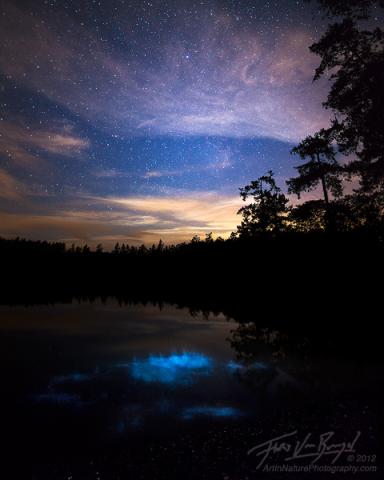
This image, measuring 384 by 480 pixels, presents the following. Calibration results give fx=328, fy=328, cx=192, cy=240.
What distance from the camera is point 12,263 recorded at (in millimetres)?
64125

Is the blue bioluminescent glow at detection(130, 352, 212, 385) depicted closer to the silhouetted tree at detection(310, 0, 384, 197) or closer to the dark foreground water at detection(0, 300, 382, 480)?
the dark foreground water at detection(0, 300, 382, 480)

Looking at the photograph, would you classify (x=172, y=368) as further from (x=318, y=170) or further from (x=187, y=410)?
(x=318, y=170)

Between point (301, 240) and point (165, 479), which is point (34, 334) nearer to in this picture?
point (165, 479)

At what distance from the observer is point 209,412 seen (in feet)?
20.4

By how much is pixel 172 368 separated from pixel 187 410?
2.96 metres

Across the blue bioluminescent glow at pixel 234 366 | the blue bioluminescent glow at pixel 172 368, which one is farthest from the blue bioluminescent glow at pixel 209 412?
the blue bioluminescent glow at pixel 234 366

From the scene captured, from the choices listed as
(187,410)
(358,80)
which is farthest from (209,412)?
(358,80)

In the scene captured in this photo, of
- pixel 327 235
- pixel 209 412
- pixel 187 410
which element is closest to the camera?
pixel 209 412

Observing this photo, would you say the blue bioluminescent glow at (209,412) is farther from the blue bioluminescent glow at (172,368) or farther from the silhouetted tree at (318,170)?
the silhouetted tree at (318,170)

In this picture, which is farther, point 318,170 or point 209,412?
point 318,170

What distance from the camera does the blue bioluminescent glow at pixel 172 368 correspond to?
8.29 meters

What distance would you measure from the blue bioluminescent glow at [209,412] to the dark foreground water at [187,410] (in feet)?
0.06

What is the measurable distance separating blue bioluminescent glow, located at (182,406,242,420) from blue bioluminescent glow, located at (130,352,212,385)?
1.61m

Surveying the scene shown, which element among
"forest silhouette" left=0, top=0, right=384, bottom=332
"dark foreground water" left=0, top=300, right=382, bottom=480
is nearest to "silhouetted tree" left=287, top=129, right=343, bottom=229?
"forest silhouette" left=0, top=0, right=384, bottom=332
